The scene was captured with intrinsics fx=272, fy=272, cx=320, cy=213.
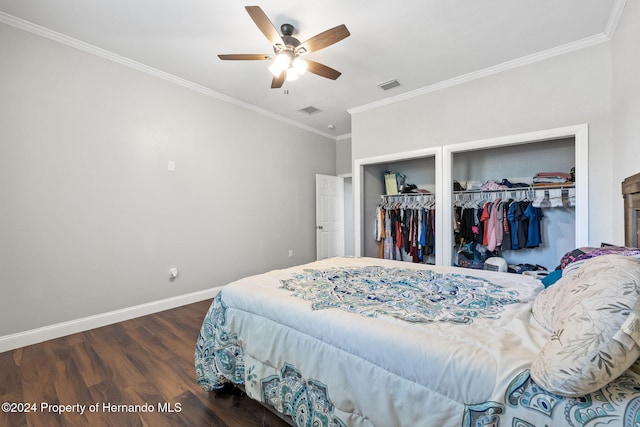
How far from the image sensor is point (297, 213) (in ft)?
15.7

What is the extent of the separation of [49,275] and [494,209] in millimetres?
4832

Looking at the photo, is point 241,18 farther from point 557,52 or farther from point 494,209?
point 494,209

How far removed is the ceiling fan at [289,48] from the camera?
79.8 inches

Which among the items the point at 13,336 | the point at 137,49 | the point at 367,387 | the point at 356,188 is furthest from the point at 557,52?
the point at 13,336

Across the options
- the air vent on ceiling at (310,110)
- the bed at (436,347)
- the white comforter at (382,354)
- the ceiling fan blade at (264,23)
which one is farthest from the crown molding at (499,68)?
the white comforter at (382,354)

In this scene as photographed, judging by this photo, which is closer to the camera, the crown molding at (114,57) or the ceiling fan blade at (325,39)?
the ceiling fan blade at (325,39)

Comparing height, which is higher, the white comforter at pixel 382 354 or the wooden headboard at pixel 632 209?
the wooden headboard at pixel 632 209

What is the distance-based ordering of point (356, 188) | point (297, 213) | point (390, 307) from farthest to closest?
point (297, 213) < point (356, 188) < point (390, 307)

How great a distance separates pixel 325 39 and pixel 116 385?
9.32ft

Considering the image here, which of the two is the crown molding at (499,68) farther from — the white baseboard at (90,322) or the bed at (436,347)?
the white baseboard at (90,322)

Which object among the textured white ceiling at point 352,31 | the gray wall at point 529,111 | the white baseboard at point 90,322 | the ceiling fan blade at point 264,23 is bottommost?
the white baseboard at point 90,322

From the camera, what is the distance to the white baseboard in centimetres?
227

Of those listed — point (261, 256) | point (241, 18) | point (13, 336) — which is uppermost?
point (241, 18)

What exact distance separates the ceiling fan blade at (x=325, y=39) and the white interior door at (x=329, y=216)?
2886 mm
